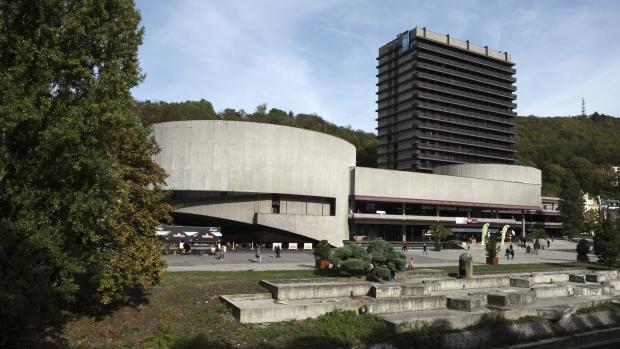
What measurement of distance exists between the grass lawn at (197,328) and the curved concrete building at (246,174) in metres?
41.0

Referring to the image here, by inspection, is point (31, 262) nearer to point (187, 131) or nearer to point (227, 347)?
point (227, 347)

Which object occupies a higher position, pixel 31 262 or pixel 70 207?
pixel 70 207

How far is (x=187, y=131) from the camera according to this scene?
6481 cm

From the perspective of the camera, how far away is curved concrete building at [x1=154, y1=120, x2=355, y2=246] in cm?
6438

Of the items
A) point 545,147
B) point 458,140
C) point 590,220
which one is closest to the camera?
point 590,220

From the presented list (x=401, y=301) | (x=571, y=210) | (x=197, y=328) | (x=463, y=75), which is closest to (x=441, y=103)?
(x=463, y=75)

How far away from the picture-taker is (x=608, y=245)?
43.2 m

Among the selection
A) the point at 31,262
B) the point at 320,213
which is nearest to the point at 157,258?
the point at 31,262

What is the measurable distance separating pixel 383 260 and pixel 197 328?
1387 centimetres

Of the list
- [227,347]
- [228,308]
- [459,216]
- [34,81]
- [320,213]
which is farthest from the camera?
[459,216]

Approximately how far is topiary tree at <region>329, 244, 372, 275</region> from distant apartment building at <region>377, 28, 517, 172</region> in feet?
313

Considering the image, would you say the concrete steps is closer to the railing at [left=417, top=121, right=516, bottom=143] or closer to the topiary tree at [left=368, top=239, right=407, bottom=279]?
the topiary tree at [left=368, top=239, right=407, bottom=279]

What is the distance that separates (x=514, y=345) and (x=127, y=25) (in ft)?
64.4

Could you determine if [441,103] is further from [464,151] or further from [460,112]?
[464,151]
